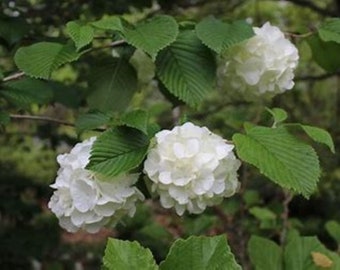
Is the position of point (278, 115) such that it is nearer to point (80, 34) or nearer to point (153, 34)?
point (153, 34)

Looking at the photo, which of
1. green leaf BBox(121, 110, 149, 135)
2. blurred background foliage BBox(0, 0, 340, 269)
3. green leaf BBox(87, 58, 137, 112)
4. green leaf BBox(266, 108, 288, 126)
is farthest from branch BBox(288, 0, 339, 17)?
green leaf BBox(121, 110, 149, 135)

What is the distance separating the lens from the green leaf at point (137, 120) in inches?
59.8

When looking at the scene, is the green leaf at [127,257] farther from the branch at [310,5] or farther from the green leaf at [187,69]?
the branch at [310,5]

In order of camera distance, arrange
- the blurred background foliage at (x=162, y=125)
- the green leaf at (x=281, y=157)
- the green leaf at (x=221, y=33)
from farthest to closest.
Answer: the blurred background foliage at (x=162, y=125) < the green leaf at (x=221, y=33) < the green leaf at (x=281, y=157)

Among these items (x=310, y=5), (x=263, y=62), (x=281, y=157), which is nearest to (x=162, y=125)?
(x=310, y=5)

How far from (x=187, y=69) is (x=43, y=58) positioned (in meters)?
0.37

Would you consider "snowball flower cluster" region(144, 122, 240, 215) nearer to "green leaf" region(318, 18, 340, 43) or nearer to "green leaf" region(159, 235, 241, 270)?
"green leaf" region(159, 235, 241, 270)

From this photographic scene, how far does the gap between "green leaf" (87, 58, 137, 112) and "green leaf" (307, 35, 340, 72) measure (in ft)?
1.81

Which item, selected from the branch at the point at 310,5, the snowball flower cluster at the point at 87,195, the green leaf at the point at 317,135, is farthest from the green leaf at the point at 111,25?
the branch at the point at 310,5

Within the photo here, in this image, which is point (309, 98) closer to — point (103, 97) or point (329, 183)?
point (329, 183)

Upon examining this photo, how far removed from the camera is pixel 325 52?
79.4 inches

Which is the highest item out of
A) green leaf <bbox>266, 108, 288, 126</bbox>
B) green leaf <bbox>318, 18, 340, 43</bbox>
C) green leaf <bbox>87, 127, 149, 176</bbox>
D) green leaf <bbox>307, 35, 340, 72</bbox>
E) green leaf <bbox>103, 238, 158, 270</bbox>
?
green leaf <bbox>103, 238, 158, 270</bbox>

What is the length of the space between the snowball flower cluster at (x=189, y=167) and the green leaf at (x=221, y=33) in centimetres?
31

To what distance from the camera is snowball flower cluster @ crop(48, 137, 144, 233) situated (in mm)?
1493
